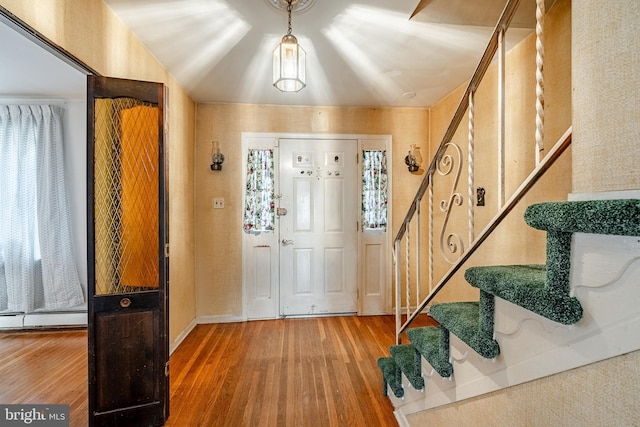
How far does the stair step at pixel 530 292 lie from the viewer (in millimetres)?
624

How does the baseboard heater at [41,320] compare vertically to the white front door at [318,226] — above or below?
below

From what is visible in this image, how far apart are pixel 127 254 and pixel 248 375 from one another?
1.28 m

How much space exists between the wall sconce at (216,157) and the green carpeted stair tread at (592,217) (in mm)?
2912

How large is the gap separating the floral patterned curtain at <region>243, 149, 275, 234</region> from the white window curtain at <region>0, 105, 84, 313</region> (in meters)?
1.57

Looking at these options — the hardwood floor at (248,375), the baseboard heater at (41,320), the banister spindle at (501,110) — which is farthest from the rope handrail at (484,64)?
the baseboard heater at (41,320)

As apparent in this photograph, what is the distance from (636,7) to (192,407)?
101 inches

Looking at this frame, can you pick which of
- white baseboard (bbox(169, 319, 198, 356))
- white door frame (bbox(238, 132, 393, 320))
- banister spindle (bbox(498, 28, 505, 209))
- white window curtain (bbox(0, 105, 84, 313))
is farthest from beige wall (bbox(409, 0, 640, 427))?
white window curtain (bbox(0, 105, 84, 313))

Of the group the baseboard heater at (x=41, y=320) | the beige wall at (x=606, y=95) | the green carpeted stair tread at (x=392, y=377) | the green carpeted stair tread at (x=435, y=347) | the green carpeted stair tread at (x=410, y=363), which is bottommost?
the green carpeted stair tread at (x=392, y=377)

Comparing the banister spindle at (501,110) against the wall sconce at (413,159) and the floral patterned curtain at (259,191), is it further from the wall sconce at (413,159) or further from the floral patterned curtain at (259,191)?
the floral patterned curtain at (259,191)

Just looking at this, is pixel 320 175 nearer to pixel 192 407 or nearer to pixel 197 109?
pixel 197 109

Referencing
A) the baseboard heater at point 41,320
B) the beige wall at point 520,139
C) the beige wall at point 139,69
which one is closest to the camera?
the beige wall at point 139,69

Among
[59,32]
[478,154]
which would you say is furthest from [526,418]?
[59,32]

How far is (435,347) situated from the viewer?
4.14 feet

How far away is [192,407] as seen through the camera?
5.78ft
